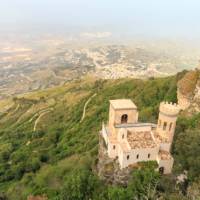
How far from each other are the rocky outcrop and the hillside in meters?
1.10

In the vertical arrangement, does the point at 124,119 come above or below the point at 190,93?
above

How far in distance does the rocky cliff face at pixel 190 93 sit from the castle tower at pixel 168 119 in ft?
47.9

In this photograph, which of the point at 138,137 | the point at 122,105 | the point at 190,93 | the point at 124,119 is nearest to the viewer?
the point at 138,137

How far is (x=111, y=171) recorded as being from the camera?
111 feet

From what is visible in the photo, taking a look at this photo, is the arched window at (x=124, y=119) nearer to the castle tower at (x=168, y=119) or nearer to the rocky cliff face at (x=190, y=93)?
the castle tower at (x=168, y=119)

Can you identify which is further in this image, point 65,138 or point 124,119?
point 65,138

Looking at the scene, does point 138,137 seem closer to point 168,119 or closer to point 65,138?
point 168,119

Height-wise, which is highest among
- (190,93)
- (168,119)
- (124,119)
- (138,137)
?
(168,119)

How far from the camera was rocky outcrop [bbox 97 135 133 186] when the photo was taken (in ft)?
106

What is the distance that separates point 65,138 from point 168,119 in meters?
37.6

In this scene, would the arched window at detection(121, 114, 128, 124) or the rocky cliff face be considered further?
the rocky cliff face

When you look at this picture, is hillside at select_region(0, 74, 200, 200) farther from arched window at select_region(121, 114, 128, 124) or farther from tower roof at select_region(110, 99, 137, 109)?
tower roof at select_region(110, 99, 137, 109)

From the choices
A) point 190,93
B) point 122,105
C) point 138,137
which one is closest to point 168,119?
point 138,137

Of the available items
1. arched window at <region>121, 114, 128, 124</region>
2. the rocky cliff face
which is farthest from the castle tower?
the rocky cliff face
